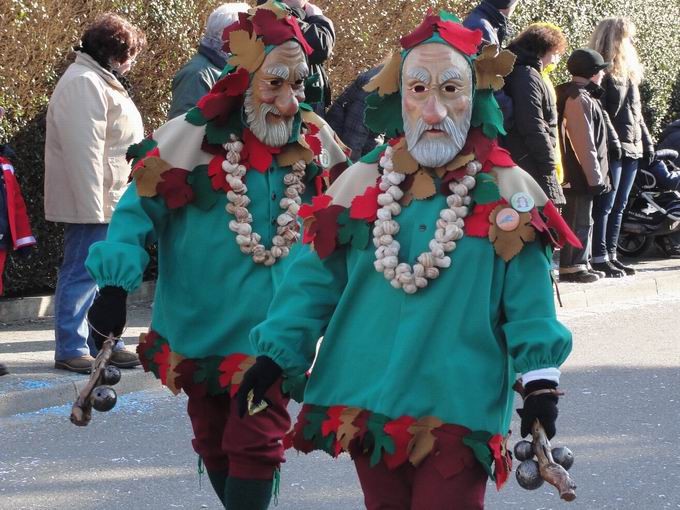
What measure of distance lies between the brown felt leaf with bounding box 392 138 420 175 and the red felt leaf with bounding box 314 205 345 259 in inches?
7.7

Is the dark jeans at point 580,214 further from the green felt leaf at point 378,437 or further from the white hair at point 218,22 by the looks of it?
the green felt leaf at point 378,437

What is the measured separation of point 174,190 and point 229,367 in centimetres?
60

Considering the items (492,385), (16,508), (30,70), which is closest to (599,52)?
(30,70)

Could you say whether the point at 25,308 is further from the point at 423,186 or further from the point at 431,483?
the point at 431,483

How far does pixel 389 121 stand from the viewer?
3.53 meters

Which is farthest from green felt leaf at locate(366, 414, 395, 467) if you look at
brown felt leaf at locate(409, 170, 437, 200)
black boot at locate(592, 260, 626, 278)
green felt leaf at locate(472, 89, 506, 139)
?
black boot at locate(592, 260, 626, 278)

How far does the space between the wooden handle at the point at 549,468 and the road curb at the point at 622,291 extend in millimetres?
7034

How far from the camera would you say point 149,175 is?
13.8ft

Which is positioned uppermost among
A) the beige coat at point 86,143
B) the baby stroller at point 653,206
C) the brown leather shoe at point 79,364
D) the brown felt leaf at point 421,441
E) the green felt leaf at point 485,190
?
the green felt leaf at point 485,190

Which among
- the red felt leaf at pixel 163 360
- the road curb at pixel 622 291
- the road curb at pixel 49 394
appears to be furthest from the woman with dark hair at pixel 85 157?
the road curb at pixel 622 291

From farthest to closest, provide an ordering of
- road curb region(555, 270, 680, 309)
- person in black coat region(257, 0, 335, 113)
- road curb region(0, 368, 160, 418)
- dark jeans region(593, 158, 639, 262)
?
dark jeans region(593, 158, 639, 262) → road curb region(555, 270, 680, 309) → road curb region(0, 368, 160, 418) → person in black coat region(257, 0, 335, 113)

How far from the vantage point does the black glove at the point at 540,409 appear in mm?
3061

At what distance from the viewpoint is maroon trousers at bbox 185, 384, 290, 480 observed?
4.04 metres

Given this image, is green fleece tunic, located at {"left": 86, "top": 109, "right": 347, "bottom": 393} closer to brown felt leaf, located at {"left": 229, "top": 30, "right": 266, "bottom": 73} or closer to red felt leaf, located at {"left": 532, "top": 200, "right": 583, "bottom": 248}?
brown felt leaf, located at {"left": 229, "top": 30, "right": 266, "bottom": 73}
